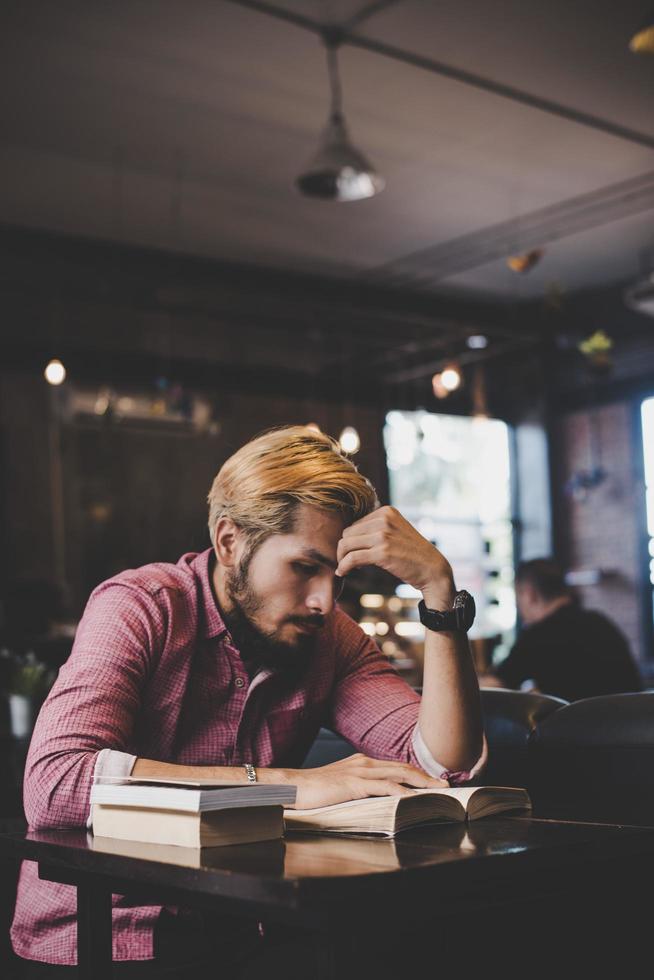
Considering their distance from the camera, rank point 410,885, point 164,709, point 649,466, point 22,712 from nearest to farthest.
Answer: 1. point 410,885
2. point 164,709
3. point 22,712
4. point 649,466

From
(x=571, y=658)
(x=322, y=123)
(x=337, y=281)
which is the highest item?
(x=322, y=123)

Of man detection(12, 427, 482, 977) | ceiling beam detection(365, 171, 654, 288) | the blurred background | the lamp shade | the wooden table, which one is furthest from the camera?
ceiling beam detection(365, 171, 654, 288)

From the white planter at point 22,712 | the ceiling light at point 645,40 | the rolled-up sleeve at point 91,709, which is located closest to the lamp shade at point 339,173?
the ceiling light at point 645,40

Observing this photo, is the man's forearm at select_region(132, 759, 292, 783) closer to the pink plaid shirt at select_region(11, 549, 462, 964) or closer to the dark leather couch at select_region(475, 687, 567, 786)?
the pink plaid shirt at select_region(11, 549, 462, 964)

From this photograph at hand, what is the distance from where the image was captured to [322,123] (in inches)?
A: 224

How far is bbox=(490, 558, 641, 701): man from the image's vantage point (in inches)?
190

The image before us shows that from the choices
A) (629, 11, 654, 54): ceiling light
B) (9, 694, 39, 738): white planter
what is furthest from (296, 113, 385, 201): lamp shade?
(9, 694, 39, 738): white planter

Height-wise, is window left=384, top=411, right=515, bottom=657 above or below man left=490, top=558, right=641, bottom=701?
above

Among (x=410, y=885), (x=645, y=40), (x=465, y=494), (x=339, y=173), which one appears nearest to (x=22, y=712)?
(x=339, y=173)

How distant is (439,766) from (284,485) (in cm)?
54

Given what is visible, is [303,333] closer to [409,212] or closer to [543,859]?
[409,212]

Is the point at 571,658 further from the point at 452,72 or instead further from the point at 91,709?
the point at 91,709

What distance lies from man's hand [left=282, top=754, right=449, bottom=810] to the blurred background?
0.62 meters

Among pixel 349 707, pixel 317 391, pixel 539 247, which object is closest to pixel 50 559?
pixel 317 391
